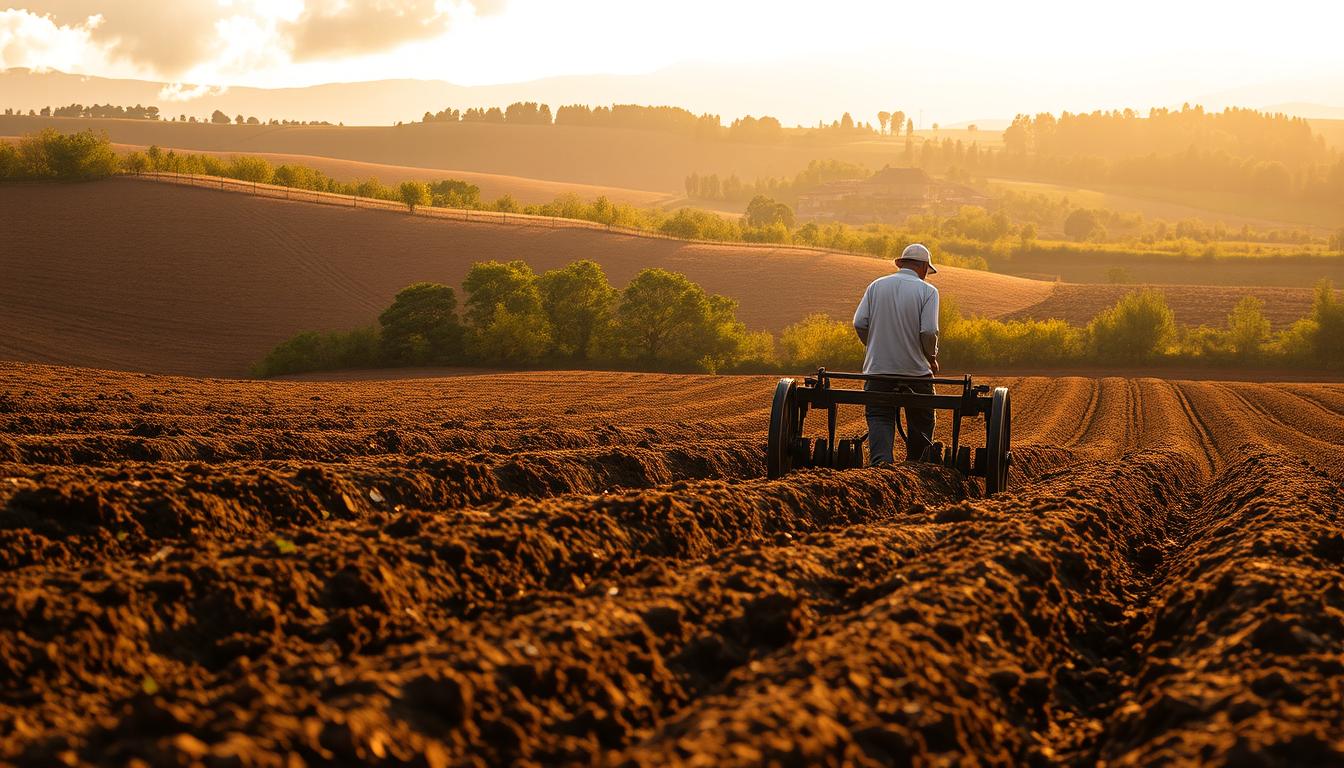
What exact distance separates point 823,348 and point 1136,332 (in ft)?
45.7

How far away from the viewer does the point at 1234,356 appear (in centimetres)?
5159

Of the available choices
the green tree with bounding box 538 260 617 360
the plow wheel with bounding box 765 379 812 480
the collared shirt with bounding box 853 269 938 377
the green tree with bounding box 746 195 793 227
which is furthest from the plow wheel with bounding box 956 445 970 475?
the green tree with bounding box 746 195 793 227

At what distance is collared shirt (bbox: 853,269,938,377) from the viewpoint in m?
12.1

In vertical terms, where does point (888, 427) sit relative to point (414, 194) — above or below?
below

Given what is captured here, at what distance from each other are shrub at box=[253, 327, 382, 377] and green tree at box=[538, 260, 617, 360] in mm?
7543

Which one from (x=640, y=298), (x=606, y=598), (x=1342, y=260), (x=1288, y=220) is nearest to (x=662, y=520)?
(x=606, y=598)

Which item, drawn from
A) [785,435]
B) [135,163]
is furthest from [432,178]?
[785,435]

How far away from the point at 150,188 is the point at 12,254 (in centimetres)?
1535

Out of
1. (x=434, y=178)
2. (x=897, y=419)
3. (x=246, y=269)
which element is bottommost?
(x=246, y=269)

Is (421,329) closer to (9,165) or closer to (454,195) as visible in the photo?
(9,165)

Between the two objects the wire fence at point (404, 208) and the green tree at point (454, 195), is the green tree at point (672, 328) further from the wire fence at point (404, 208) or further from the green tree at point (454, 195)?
the green tree at point (454, 195)

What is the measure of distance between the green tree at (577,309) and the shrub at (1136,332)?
21.7m

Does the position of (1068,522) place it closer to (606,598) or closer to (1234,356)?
(606,598)

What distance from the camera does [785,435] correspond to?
1302 centimetres
